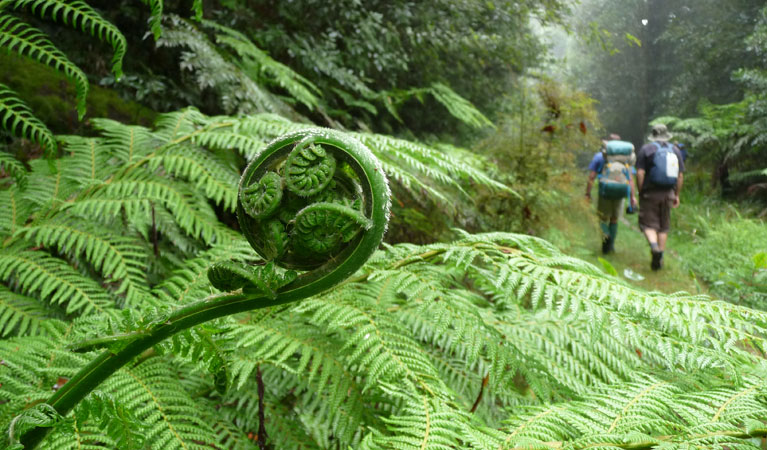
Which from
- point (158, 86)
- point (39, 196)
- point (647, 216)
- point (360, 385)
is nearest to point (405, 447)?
point (360, 385)

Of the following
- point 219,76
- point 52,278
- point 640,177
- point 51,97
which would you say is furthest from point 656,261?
point 51,97

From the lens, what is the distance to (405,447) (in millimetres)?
733

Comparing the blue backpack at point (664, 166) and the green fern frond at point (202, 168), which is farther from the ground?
the blue backpack at point (664, 166)

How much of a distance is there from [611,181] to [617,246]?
50.3 inches

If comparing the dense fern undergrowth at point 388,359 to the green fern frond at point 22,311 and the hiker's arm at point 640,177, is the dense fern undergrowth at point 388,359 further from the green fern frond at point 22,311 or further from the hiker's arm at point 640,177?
the hiker's arm at point 640,177

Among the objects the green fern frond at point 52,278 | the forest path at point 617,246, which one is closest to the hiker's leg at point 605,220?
the forest path at point 617,246

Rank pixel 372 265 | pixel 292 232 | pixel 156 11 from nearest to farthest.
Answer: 1. pixel 292 232
2. pixel 156 11
3. pixel 372 265

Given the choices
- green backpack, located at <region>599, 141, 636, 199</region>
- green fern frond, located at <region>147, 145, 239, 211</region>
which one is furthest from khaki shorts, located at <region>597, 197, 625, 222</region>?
green fern frond, located at <region>147, 145, 239, 211</region>

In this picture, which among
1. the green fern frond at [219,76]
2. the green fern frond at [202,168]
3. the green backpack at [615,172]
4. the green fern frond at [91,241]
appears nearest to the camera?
the green fern frond at [91,241]

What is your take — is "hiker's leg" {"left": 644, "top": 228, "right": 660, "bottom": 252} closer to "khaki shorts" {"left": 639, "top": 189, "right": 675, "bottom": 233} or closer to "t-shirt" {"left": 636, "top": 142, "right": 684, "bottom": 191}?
"khaki shorts" {"left": 639, "top": 189, "right": 675, "bottom": 233}

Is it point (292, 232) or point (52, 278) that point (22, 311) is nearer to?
point (52, 278)

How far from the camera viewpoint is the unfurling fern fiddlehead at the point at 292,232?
1.77ft

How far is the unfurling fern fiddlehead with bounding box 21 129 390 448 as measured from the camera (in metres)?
0.54

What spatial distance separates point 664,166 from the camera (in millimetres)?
5086
